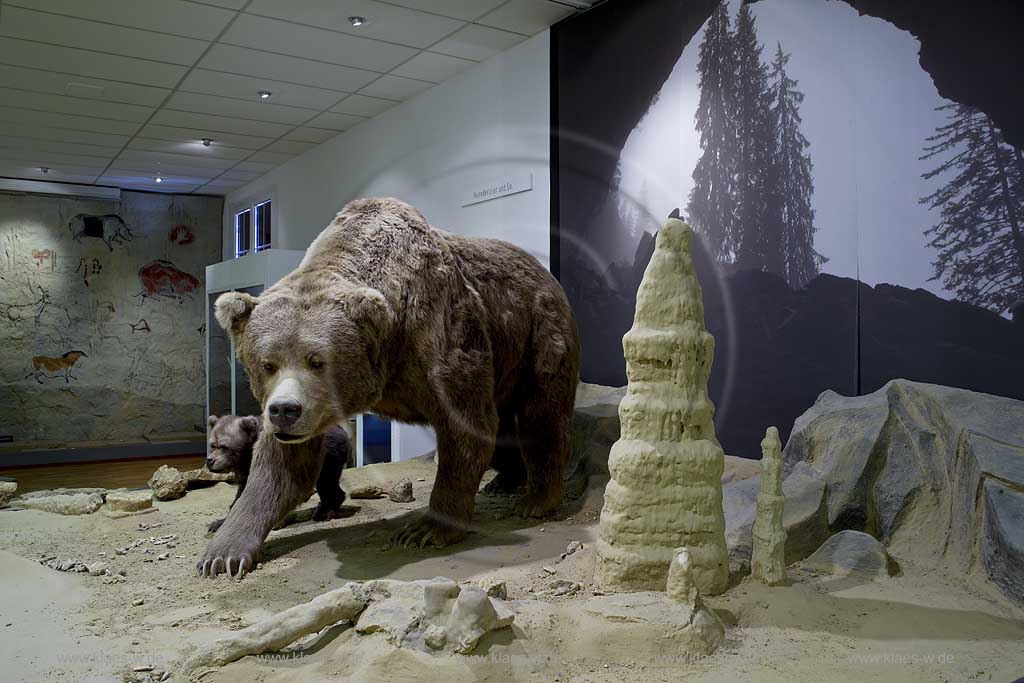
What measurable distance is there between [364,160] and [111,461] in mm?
3021

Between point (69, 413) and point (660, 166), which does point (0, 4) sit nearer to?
point (69, 413)

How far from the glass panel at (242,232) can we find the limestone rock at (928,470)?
15.5ft

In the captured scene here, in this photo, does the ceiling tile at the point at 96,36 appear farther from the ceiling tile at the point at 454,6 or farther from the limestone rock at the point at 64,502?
the limestone rock at the point at 64,502

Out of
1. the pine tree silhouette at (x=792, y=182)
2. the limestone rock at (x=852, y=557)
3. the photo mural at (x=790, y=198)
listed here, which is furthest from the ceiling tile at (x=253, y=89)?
the limestone rock at (x=852, y=557)

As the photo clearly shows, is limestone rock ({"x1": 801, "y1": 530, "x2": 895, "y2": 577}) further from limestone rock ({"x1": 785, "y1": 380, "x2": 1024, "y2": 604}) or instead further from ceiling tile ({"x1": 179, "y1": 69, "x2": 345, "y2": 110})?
ceiling tile ({"x1": 179, "y1": 69, "x2": 345, "y2": 110})

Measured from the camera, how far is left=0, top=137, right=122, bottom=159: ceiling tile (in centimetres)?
621

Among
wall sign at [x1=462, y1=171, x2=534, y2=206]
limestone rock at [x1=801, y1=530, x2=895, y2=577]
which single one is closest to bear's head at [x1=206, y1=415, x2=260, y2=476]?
wall sign at [x1=462, y1=171, x2=534, y2=206]

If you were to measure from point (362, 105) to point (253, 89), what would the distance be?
0.83 metres

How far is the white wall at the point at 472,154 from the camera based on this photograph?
5480 mm

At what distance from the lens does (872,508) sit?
11.6 ft

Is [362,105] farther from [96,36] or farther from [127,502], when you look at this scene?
[127,502]

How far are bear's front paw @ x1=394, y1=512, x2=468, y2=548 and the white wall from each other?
2279 millimetres

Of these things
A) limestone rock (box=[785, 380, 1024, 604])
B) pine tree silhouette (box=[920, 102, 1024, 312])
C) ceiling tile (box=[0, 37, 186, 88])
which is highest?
ceiling tile (box=[0, 37, 186, 88])

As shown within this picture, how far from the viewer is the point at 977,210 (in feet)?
10.8
